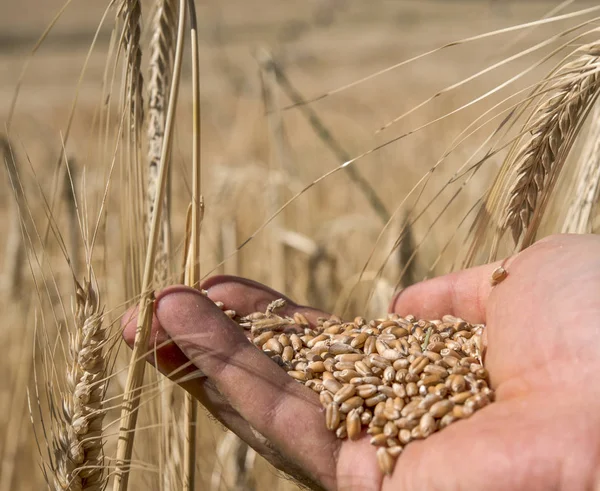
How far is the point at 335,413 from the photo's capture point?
1456mm

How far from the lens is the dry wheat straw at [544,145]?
4.46ft

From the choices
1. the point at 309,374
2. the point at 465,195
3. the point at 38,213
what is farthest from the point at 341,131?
the point at 309,374

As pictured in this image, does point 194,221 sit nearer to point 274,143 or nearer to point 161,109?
point 161,109

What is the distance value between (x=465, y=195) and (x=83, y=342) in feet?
11.5

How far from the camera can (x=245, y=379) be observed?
1394 millimetres

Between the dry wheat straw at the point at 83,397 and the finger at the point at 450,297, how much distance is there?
3.07ft

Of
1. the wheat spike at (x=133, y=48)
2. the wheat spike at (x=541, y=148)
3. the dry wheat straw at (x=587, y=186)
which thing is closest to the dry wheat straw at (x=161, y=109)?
the wheat spike at (x=133, y=48)

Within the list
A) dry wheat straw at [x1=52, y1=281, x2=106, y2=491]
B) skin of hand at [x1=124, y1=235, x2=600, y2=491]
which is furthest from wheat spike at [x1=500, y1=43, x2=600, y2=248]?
dry wheat straw at [x1=52, y1=281, x2=106, y2=491]

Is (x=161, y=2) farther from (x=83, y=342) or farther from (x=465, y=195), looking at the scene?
(x=465, y=195)

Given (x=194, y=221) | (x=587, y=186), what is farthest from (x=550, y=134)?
(x=194, y=221)

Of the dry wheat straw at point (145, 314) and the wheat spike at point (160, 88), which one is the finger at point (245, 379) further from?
the wheat spike at point (160, 88)

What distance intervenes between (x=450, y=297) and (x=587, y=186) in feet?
1.52

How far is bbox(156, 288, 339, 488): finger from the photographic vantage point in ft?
4.55

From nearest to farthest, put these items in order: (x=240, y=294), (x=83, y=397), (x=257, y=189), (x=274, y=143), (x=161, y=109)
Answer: (x=83, y=397) → (x=161, y=109) → (x=240, y=294) → (x=274, y=143) → (x=257, y=189)
